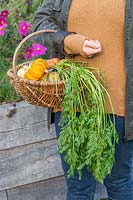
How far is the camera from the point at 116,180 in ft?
7.57

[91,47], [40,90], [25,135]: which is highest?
[91,47]

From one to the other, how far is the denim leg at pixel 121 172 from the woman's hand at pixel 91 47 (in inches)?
12.4

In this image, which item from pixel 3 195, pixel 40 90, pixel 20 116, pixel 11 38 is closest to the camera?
Result: pixel 40 90

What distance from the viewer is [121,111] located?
81.4 inches

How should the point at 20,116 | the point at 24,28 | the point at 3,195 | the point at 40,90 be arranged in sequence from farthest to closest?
the point at 24,28 < the point at 3,195 < the point at 20,116 < the point at 40,90

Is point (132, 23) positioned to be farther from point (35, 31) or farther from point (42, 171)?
point (42, 171)

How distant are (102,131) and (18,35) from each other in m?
1.35

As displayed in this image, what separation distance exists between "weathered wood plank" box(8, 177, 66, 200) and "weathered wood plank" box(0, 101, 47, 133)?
374 millimetres

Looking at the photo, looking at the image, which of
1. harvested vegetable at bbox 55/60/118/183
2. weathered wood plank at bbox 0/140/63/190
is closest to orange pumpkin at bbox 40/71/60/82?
harvested vegetable at bbox 55/60/118/183

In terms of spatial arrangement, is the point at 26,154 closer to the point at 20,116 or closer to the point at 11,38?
the point at 20,116

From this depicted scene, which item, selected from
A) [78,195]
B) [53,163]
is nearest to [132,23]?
[78,195]

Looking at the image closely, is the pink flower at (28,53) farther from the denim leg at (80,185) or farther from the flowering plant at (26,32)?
the denim leg at (80,185)

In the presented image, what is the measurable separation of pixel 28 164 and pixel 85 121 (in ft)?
2.96

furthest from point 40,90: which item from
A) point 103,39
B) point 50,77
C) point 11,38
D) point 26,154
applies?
point 11,38
